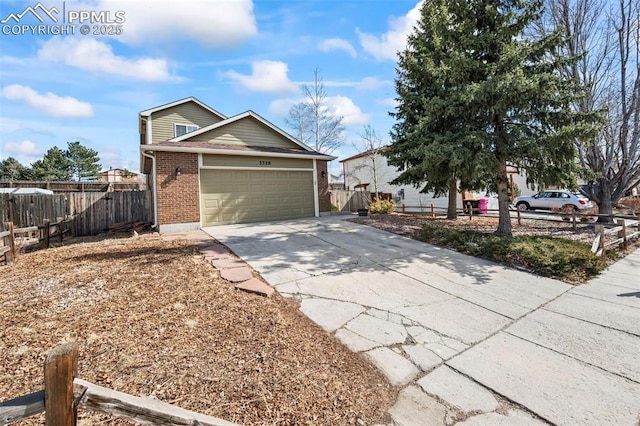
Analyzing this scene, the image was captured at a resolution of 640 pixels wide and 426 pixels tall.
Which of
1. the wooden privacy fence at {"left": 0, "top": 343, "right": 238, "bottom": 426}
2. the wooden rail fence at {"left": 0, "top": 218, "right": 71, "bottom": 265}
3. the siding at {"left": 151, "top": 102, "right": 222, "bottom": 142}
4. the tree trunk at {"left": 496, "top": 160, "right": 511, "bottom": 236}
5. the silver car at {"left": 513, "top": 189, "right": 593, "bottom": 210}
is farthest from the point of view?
the silver car at {"left": 513, "top": 189, "right": 593, "bottom": 210}

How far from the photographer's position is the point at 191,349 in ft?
9.27

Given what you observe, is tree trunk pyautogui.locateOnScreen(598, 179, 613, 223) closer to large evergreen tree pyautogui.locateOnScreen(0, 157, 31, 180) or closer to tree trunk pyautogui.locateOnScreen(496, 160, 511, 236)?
tree trunk pyautogui.locateOnScreen(496, 160, 511, 236)

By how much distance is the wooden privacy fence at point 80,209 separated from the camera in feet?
31.6

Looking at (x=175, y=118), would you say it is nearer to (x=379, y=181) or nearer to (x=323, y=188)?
(x=323, y=188)

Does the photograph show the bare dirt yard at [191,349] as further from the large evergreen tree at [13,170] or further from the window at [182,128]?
the large evergreen tree at [13,170]

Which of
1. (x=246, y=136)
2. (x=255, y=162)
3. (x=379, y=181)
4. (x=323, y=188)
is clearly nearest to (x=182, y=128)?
(x=246, y=136)

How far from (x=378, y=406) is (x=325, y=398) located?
0.45 meters

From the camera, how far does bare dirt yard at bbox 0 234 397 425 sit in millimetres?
2244

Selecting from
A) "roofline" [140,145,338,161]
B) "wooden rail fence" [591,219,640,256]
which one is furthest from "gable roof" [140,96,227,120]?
"wooden rail fence" [591,219,640,256]

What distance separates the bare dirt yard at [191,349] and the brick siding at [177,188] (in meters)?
5.16

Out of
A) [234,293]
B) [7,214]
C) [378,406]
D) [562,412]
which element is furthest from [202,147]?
[562,412]

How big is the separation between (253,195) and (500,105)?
868 cm

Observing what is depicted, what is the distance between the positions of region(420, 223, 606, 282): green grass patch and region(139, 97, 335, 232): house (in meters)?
6.40

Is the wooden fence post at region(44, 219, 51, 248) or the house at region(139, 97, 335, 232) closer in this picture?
the wooden fence post at region(44, 219, 51, 248)
